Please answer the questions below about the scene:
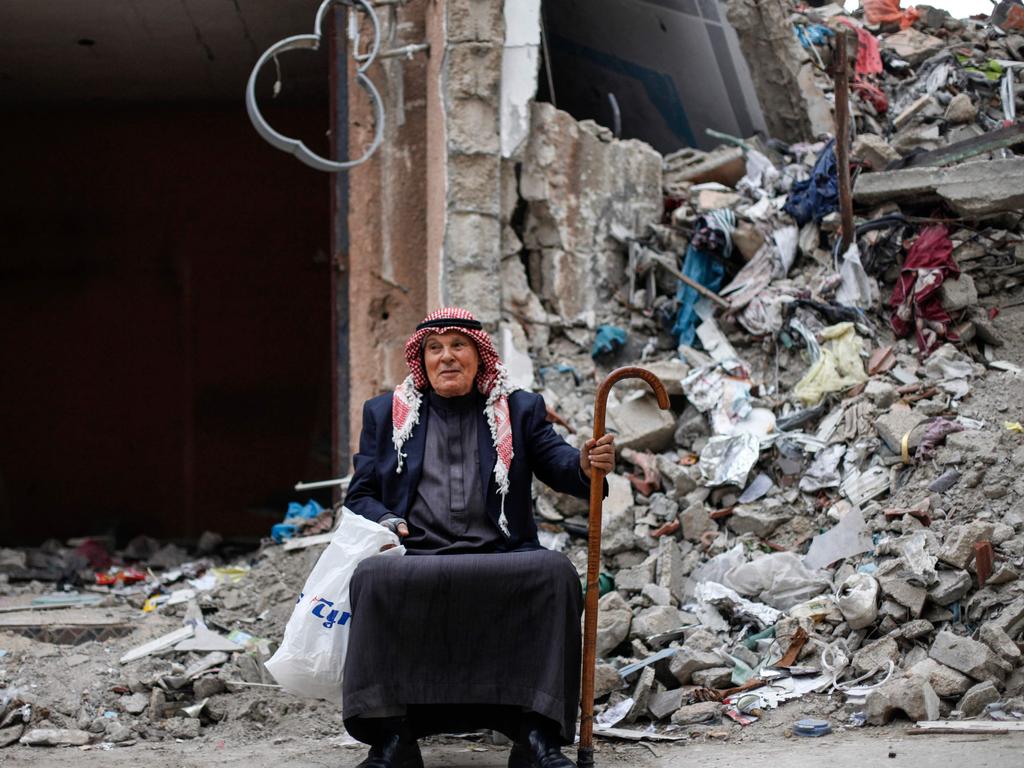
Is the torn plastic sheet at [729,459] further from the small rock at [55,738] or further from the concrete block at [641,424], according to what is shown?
the small rock at [55,738]

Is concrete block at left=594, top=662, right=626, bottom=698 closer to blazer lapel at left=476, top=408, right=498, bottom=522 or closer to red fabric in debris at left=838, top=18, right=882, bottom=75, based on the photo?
blazer lapel at left=476, top=408, right=498, bottom=522

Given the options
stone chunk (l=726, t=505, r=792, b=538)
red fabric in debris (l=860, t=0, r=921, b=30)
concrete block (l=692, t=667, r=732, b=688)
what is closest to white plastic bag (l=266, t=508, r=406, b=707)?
concrete block (l=692, t=667, r=732, b=688)

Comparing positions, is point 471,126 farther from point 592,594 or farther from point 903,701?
point 903,701

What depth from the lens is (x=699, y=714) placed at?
4.23 metres

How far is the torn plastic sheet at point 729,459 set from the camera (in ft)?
18.6

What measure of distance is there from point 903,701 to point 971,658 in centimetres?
31

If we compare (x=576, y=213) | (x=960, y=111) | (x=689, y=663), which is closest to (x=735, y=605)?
(x=689, y=663)

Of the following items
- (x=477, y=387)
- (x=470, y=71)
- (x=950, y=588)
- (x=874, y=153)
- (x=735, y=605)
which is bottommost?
(x=735, y=605)

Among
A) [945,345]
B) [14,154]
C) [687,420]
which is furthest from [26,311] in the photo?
[945,345]

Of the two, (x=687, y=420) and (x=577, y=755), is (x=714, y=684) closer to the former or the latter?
(x=577, y=755)

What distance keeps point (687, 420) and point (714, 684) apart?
73.9 inches

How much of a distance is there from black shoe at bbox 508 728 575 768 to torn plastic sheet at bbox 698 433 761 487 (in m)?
2.35

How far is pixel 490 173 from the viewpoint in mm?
6145

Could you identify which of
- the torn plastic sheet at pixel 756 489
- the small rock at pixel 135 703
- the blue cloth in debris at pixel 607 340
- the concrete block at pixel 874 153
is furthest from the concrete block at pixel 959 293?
the small rock at pixel 135 703
